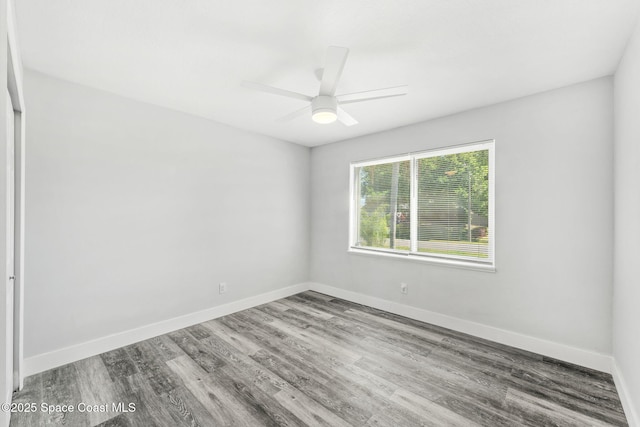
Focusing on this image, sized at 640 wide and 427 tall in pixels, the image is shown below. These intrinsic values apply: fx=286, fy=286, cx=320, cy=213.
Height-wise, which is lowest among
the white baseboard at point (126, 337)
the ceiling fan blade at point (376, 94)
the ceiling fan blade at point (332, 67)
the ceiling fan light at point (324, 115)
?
the white baseboard at point (126, 337)

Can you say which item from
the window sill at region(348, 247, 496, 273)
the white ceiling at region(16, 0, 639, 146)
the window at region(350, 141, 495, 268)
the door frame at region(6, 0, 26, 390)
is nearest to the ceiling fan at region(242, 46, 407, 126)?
the white ceiling at region(16, 0, 639, 146)

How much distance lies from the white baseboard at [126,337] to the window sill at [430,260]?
60.2 inches

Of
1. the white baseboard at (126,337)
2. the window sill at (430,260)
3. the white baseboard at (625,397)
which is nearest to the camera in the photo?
the white baseboard at (625,397)

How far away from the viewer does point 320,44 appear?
194 centimetres

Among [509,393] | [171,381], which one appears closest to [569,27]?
[509,393]

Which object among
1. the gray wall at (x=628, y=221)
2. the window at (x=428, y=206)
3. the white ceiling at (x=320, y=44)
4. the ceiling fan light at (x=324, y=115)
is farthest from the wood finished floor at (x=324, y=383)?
the white ceiling at (x=320, y=44)

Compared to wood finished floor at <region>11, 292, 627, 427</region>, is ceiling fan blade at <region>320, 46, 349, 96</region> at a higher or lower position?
higher

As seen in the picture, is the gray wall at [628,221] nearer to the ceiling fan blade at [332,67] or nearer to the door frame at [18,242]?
the ceiling fan blade at [332,67]

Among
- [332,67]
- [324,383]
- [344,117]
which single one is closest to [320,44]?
[332,67]

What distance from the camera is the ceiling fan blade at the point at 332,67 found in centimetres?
163

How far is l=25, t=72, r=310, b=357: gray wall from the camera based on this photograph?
7.77ft

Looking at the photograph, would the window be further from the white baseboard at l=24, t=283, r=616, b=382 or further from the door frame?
the door frame

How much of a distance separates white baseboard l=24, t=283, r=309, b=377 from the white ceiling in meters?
2.32

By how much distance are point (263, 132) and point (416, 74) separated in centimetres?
227
